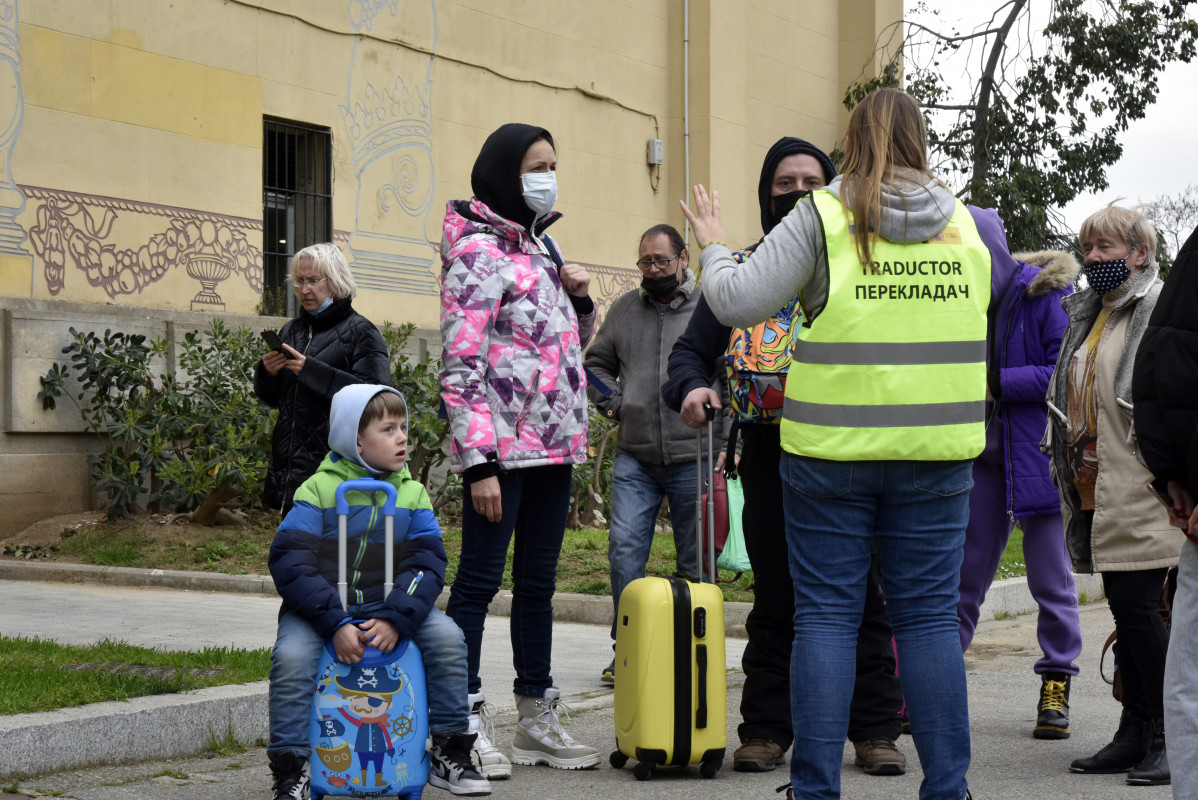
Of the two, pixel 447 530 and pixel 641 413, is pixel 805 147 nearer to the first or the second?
pixel 641 413

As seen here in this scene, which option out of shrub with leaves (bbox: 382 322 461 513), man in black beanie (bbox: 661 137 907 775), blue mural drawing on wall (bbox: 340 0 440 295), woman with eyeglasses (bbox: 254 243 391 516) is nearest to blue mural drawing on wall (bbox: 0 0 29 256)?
shrub with leaves (bbox: 382 322 461 513)

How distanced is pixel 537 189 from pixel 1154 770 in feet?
9.21

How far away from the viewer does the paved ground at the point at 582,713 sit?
437cm

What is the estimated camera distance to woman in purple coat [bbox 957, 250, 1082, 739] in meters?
5.36

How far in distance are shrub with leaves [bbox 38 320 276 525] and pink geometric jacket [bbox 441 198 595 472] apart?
634cm

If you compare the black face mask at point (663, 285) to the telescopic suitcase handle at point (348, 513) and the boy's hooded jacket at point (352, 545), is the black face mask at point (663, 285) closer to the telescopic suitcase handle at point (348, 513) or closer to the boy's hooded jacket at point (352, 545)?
the boy's hooded jacket at point (352, 545)

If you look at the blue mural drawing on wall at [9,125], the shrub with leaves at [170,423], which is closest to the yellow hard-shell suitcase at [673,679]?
the shrub with leaves at [170,423]

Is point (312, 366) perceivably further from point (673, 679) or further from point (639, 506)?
point (673, 679)

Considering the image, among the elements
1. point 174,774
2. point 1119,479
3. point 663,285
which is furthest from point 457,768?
point 663,285

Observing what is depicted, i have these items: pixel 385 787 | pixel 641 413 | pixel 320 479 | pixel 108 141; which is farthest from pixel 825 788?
pixel 108 141

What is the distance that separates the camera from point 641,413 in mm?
6207

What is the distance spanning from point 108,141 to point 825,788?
10.4 metres

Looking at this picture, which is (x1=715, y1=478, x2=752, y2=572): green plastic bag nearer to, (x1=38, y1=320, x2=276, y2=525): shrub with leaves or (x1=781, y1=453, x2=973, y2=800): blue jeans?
(x1=781, y1=453, x2=973, y2=800): blue jeans

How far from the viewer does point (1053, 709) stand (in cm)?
529
